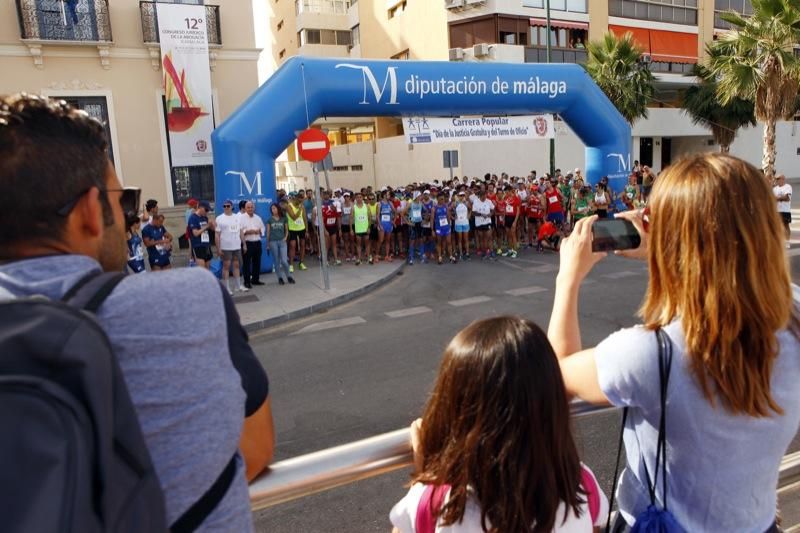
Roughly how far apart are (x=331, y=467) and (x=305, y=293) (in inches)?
357

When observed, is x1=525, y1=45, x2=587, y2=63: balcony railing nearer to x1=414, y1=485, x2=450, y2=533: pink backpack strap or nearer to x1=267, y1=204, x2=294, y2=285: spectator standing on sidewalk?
x1=267, y1=204, x2=294, y2=285: spectator standing on sidewalk

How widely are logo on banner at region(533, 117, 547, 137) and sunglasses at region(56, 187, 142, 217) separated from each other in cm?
1448

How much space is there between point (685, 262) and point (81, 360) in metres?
1.19

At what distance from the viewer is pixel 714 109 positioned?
23828mm

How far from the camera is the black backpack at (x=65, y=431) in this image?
2.43 feet

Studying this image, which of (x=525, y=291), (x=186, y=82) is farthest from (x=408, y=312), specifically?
(x=186, y=82)

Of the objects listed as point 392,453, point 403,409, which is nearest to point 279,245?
point 403,409

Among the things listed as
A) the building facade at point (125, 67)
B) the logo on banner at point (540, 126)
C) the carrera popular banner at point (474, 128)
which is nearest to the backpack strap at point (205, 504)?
the carrera popular banner at point (474, 128)

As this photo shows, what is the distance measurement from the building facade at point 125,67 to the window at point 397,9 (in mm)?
12547

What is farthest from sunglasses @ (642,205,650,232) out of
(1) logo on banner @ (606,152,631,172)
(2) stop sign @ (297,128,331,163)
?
(1) logo on banner @ (606,152,631,172)

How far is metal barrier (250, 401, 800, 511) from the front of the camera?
4.62ft

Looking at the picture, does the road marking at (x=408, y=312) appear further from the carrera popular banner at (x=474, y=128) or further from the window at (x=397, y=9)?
the window at (x=397, y=9)

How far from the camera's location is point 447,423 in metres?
1.34

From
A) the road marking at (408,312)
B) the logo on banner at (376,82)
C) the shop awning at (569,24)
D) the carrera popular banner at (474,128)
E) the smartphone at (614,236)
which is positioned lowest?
the road marking at (408,312)
